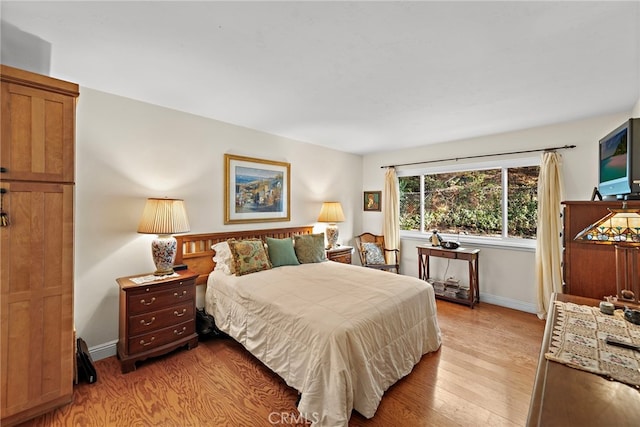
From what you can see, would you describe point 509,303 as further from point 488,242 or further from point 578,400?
point 578,400

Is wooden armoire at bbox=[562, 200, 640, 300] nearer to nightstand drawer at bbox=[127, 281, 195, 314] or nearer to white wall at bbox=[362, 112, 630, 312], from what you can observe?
white wall at bbox=[362, 112, 630, 312]

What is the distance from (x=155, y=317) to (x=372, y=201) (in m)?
4.00

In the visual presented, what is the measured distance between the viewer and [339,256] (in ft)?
14.2

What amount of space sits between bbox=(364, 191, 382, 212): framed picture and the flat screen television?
319 cm

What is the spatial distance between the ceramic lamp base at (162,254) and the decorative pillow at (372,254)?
9.70ft

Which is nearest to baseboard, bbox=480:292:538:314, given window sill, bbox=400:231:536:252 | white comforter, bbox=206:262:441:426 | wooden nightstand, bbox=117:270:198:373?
window sill, bbox=400:231:536:252

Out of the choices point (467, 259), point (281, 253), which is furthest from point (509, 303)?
point (281, 253)

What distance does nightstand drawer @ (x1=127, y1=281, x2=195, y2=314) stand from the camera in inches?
91.8

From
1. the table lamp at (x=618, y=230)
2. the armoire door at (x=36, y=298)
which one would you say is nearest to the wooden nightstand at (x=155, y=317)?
the armoire door at (x=36, y=298)

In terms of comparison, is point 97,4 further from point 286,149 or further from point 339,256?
point 339,256

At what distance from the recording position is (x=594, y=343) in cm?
118

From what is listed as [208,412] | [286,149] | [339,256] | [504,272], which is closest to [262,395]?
[208,412]

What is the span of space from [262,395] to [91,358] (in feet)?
5.49

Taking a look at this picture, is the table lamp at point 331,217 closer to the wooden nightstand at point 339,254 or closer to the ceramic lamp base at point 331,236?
the ceramic lamp base at point 331,236
